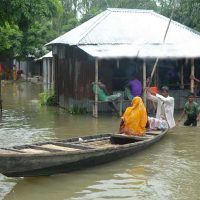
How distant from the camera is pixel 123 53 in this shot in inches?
613

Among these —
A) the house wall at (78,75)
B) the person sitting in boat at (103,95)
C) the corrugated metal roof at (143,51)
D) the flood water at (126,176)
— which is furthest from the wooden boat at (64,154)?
the house wall at (78,75)

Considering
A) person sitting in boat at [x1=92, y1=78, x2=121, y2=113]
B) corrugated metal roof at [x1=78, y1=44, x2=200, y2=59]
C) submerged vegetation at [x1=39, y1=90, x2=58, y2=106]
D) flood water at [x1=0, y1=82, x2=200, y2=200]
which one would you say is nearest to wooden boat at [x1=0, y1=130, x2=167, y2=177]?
flood water at [x1=0, y1=82, x2=200, y2=200]

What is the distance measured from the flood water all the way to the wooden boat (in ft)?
0.75

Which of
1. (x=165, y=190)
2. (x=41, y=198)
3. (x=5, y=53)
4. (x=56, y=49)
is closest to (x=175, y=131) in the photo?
(x=165, y=190)

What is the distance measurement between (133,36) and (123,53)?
1.55 m

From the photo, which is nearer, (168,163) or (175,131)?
(168,163)

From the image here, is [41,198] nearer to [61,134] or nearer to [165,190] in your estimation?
[165,190]

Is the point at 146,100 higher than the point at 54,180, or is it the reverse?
the point at 146,100

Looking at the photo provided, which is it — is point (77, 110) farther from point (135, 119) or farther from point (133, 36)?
point (135, 119)

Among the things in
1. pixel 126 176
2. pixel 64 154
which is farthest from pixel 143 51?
pixel 64 154

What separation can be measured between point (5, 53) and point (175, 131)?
25.0 m

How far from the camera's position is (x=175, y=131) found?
13.8m

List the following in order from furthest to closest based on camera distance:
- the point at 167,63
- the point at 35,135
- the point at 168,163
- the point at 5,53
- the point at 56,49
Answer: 1. the point at 5,53
2. the point at 56,49
3. the point at 167,63
4. the point at 35,135
5. the point at 168,163

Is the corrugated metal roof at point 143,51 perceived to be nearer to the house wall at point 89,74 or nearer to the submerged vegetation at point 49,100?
the house wall at point 89,74
